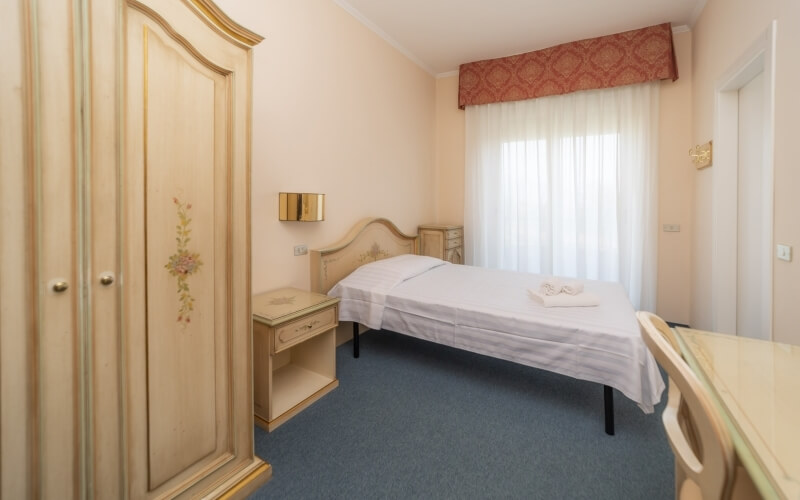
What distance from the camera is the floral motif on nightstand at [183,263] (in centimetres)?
131

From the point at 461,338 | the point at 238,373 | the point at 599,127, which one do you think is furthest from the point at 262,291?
the point at 599,127

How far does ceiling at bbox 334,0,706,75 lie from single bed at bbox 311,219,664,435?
1821mm

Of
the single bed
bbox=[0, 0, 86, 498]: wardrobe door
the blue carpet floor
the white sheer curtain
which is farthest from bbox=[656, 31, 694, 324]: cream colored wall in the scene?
bbox=[0, 0, 86, 498]: wardrobe door

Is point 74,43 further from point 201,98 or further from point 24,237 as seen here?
point 24,237

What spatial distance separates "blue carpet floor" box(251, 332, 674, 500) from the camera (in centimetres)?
160

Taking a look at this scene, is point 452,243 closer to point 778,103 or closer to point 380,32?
point 380,32

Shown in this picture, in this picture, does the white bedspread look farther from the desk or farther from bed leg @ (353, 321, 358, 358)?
the desk

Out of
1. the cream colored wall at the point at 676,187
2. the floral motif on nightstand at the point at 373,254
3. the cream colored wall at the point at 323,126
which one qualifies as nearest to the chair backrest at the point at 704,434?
the cream colored wall at the point at 323,126

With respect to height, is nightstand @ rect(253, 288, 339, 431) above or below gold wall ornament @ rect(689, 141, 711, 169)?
below

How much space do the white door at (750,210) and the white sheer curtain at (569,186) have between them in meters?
0.90

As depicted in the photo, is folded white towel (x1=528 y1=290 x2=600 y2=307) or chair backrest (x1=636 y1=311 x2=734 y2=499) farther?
folded white towel (x1=528 y1=290 x2=600 y2=307)

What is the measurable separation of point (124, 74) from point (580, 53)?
397cm

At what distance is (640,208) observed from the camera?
3650 mm

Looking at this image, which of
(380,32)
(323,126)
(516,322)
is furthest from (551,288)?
(380,32)
